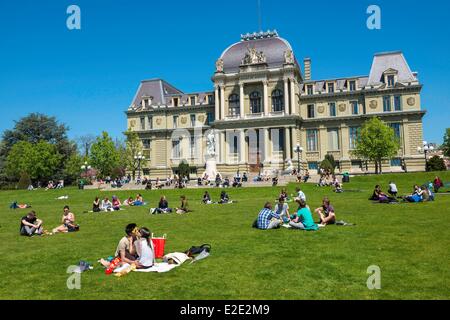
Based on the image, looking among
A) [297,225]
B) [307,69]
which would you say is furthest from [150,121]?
[297,225]

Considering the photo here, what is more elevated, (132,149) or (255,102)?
(255,102)

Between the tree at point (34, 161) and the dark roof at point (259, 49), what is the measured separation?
39.3 m

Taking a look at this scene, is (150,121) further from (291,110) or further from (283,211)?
(283,211)

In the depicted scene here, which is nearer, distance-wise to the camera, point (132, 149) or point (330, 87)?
point (330, 87)

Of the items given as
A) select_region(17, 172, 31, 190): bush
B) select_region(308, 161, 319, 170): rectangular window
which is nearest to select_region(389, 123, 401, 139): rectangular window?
select_region(308, 161, 319, 170): rectangular window

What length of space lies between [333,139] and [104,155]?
146 feet

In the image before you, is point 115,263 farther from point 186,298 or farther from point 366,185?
point 366,185

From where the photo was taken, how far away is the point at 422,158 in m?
61.2

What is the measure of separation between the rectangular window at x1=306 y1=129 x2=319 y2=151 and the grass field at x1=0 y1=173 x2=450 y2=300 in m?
52.0

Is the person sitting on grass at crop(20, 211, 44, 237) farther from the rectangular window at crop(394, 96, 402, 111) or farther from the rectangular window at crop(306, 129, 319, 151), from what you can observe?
the rectangular window at crop(394, 96, 402, 111)

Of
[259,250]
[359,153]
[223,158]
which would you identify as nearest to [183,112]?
[223,158]

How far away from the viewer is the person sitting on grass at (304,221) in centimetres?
1465

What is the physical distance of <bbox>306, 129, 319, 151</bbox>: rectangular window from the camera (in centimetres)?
6831

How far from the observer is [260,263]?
9383mm
